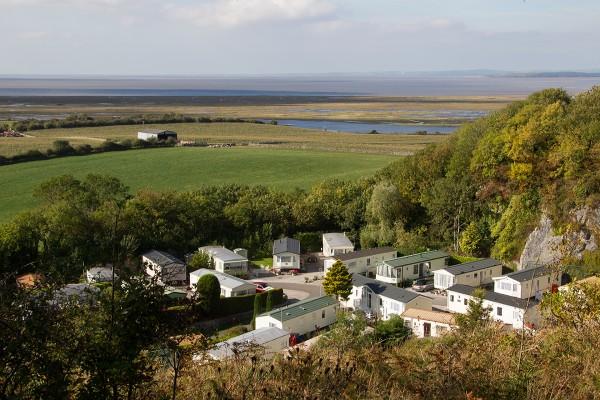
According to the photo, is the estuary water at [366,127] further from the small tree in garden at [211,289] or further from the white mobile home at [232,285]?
the small tree in garden at [211,289]

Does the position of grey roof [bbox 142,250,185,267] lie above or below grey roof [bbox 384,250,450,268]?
above

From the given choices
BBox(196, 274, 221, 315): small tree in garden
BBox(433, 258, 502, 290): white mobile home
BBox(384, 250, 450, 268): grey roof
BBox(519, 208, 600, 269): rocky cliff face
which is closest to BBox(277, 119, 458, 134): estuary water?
BBox(384, 250, 450, 268): grey roof

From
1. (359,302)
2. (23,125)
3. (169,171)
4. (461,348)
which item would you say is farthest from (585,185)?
(23,125)

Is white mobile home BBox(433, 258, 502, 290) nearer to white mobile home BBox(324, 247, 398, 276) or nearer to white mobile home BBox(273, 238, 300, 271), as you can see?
white mobile home BBox(324, 247, 398, 276)

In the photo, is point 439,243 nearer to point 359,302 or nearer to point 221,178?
point 359,302

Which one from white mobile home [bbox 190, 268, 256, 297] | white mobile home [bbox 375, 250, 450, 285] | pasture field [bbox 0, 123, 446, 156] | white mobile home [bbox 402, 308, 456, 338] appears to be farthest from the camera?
pasture field [bbox 0, 123, 446, 156]

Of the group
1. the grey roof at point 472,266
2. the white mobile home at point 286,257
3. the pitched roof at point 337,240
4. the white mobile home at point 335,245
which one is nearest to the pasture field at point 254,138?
the pitched roof at point 337,240
